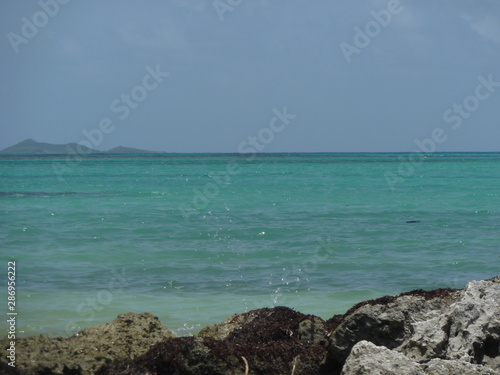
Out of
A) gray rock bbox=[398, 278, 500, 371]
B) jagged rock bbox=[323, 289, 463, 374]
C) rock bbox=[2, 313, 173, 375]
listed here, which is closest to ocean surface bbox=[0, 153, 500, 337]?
rock bbox=[2, 313, 173, 375]

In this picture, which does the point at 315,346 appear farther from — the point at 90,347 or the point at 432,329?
the point at 90,347

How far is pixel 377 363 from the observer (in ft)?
12.8

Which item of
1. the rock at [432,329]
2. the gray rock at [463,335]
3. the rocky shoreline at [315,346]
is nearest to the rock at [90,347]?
the rocky shoreline at [315,346]

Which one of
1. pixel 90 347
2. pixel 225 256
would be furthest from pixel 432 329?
pixel 225 256

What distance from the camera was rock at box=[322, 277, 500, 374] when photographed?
14.4 feet

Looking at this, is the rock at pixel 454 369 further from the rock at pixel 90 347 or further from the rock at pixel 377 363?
the rock at pixel 90 347

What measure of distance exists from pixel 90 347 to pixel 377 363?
2.73 metres

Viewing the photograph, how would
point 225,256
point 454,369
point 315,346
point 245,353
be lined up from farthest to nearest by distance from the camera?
1. point 225,256
2. point 315,346
3. point 245,353
4. point 454,369

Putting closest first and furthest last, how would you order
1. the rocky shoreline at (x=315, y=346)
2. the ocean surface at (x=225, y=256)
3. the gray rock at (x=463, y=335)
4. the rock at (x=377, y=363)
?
the rock at (x=377, y=363), the rocky shoreline at (x=315, y=346), the gray rock at (x=463, y=335), the ocean surface at (x=225, y=256)

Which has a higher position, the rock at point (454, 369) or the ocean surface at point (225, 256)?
the ocean surface at point (225, 256)

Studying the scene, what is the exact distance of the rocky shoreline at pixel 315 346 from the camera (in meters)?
4.15

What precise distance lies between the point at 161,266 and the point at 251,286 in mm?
2492

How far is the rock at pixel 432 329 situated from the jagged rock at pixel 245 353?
331 millimetres

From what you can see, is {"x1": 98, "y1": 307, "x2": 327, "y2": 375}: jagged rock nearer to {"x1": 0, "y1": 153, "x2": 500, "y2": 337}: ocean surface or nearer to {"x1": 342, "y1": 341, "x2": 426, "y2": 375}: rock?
{"x1": 342, "y1": 341, "x2": 426, "y2": 375}: rock
